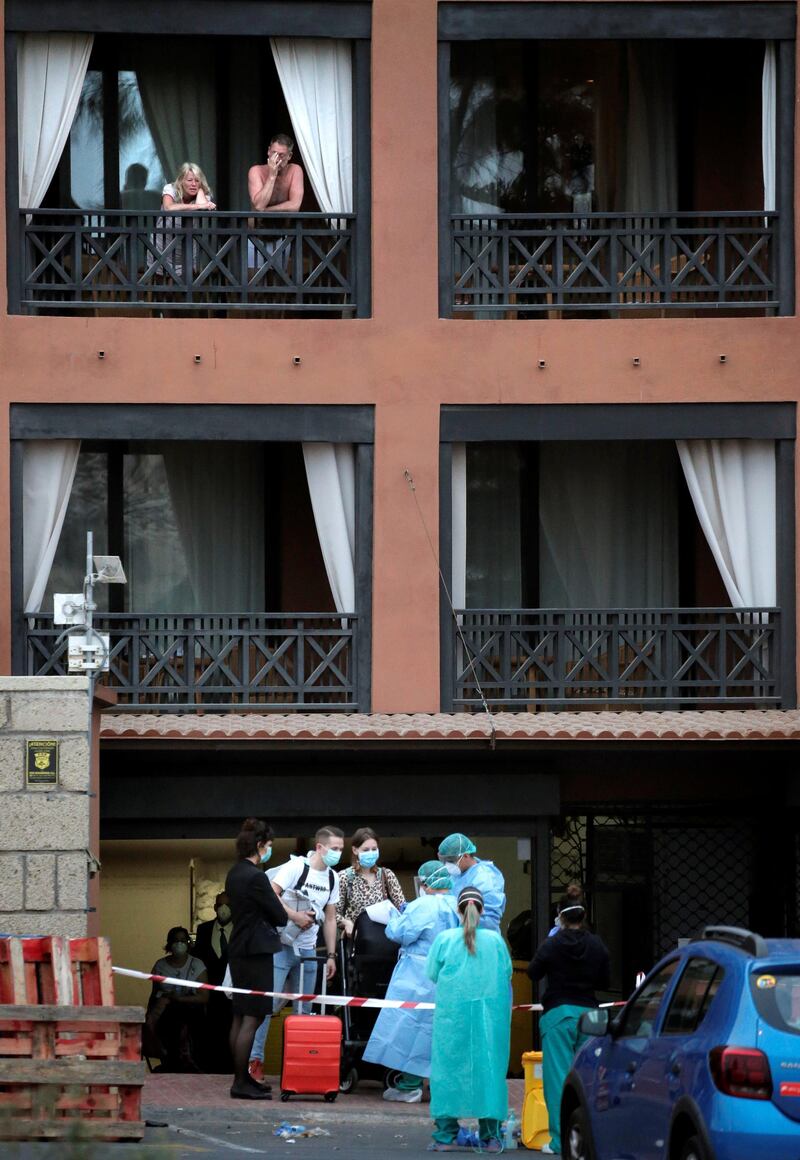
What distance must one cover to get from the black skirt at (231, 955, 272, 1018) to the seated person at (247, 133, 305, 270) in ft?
25.3

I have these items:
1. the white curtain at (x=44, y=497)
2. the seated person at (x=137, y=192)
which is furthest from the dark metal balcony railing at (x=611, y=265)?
the white curtain at (x=44, y=497)

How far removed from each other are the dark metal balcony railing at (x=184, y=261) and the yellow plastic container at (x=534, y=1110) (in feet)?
28.7

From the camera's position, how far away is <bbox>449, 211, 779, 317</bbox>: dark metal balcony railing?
806 inches

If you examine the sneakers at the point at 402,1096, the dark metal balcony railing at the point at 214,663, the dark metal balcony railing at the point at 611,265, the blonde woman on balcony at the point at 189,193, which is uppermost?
the blonde woman on balcony at the point at 189,193

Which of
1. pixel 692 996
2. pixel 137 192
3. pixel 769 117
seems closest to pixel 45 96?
pixel 137 192

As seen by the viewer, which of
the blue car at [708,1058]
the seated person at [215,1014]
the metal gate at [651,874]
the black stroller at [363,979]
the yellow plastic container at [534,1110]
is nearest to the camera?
the blue car at [708,1058]

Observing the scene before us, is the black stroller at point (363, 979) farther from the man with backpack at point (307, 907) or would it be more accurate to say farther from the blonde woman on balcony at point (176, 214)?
the blonde woman on balcony at point (176, 214)

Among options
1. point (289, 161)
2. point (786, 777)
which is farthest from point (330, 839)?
point (289, 161)

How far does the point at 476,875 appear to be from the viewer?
15055 mm

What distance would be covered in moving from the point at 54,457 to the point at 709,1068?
12.7 metres

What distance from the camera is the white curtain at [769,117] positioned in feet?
68.2

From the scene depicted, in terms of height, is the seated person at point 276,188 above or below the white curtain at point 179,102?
below

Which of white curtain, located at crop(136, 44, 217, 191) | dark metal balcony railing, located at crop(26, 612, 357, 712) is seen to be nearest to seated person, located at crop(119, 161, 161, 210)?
white curtain, located at crop(136, 44, 217, 191)

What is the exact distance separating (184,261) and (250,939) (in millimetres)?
7641
